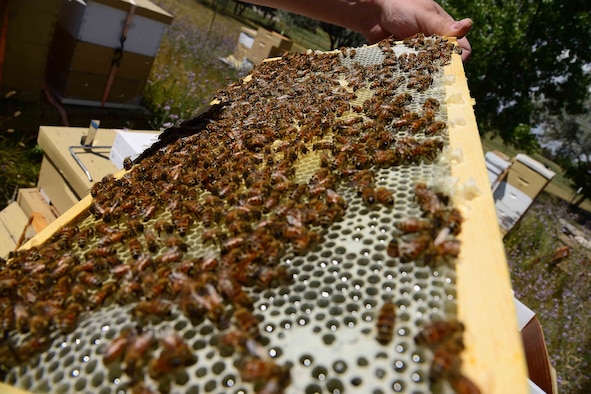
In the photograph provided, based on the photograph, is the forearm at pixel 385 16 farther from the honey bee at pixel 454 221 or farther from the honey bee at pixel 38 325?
the honey bee at pixel 38 325

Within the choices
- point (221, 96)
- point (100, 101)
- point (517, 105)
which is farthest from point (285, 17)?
point (221, 96)

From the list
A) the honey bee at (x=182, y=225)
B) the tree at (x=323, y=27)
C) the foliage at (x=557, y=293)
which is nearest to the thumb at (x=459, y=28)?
the honey bee at (x=182, y=225)

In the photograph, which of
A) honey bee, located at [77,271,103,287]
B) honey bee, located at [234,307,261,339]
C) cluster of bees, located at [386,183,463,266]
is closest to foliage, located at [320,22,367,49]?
cluster of bees, located at [386,183,463,266]

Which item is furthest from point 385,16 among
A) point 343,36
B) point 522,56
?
point 343,36

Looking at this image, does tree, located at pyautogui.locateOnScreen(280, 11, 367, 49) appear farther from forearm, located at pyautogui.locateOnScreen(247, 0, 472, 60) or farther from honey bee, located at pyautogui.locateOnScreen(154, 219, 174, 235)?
honey bee, located at pyautogui.locateOnScreen(154, 219, 174, 235)

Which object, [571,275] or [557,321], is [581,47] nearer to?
[571,275]

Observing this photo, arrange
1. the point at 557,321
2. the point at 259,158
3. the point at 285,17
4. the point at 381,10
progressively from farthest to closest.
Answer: the point at 285,17 < the point at 557,321 < the point at 381,10 < the point at 259,158
